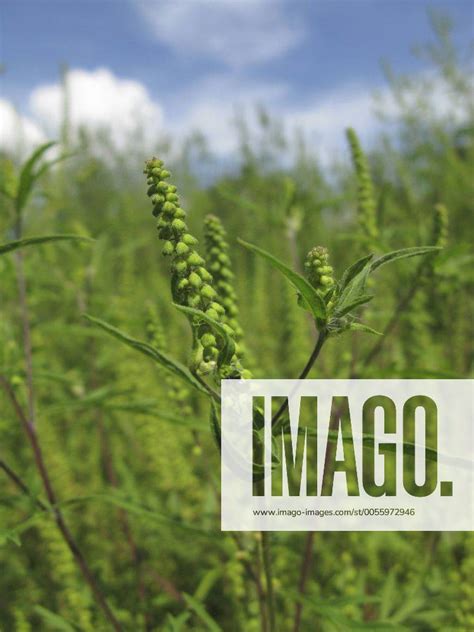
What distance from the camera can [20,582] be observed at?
2.86m

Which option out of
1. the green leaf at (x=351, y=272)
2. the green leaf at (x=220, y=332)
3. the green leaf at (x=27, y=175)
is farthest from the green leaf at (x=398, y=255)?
the green leaf at (x=27, y=175)

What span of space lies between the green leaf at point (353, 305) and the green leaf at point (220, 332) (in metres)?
0.15

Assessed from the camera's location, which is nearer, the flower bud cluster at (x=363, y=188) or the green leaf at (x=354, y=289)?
the green leaf at (x=354, y=289)

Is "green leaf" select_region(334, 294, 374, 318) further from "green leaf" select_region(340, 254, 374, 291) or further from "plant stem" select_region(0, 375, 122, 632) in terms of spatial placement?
"plant stem" select_region(0, 375, 122, 632)

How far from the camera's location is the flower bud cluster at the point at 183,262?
812mm

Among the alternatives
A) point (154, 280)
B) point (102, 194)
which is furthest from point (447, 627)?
point (102, 194)

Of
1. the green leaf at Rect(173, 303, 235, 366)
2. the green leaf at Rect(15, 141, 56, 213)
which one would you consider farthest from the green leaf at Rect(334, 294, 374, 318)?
the green leaf at Rect(15, 141, 56, 213)

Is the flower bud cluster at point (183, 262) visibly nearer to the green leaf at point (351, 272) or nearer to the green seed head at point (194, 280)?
the green seed head at point (194, 280)

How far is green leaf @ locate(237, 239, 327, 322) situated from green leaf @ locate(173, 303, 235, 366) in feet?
0.35

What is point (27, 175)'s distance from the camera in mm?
1358

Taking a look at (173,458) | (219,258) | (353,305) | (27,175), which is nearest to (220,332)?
(353,305)

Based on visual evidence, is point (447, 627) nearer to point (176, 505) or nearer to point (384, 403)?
point (176, 505)

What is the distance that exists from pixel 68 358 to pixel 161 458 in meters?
2.34

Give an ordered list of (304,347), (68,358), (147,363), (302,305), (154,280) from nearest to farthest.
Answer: (302,305)
(304,347)
(147,363)
(68,358)
(154,280)
